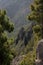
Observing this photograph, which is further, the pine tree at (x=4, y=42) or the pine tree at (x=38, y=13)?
the pine tree at (x=38, y=13)

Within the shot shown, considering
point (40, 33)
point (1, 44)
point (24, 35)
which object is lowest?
point (24, 35)

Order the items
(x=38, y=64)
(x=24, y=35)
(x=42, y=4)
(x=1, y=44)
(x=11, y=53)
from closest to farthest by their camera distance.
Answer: (x=38, y=64), (x=1, y=44), (x=11, y=53), (x=42, y=4), (x=24, y=35)

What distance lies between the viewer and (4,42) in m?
21.5

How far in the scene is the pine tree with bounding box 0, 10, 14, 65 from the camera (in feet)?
69.9

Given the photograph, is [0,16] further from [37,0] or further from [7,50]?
[37,0]

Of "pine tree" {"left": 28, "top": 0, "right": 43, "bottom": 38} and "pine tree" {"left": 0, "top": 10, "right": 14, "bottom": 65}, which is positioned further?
"pine tree" {"left": 28, "top": 0, "right": 43, "bottom": 38}

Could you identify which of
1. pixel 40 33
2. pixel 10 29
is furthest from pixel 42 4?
pixel 10 29

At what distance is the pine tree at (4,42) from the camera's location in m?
21.3

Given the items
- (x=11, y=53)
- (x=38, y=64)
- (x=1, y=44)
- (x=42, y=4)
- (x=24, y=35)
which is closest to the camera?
(x=38, y=64)

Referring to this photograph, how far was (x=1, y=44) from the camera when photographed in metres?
21.1

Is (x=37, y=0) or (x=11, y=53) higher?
(x=37, y=0)

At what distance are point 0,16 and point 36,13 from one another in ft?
34.3

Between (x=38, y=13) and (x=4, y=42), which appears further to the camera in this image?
(x=38, y=13)

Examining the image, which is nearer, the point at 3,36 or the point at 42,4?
the point at 3,36
